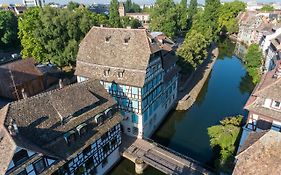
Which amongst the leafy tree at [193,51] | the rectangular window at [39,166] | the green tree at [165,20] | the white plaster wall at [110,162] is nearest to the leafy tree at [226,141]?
the white plaster wall at [110,162]

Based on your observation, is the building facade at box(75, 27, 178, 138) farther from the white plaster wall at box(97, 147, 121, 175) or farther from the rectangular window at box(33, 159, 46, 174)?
the rectangular window at box(33, 159, 46, 174)

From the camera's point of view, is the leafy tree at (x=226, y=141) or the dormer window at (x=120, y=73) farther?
the dormer window at (x=120, y=73)

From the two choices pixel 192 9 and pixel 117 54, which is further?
pixel 192 9

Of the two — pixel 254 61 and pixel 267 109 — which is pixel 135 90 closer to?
pixel 267 109

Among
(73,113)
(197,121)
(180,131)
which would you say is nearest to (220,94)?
(197,121)

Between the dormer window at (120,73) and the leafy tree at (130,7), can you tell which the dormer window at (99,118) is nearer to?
the dormer window at (120,73)

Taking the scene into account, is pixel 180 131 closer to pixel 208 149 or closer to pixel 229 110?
pixel 208 149

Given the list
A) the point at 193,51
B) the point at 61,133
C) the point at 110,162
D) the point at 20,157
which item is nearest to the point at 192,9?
the point at 193,51
